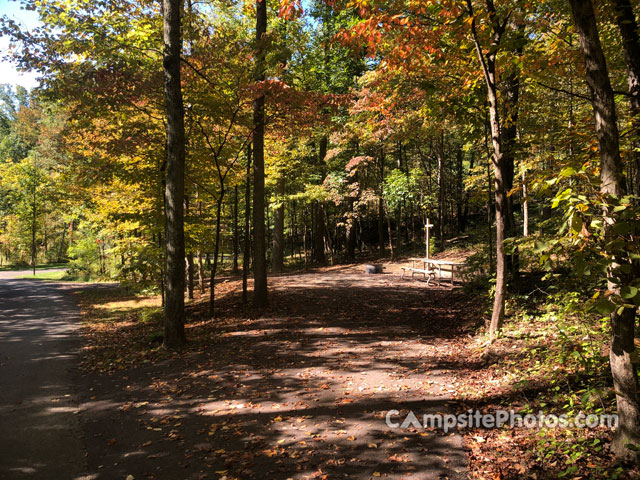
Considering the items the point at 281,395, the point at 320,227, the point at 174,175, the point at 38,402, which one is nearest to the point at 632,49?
the point at 281,395

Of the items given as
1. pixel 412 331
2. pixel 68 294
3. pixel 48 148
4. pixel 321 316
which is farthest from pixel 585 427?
pixel 48 148

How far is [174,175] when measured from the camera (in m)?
7.50

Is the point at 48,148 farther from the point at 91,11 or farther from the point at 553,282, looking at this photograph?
the point at 553,282

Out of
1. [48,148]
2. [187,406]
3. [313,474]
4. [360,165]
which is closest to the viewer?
[313,474]

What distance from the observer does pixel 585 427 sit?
10.7 feet

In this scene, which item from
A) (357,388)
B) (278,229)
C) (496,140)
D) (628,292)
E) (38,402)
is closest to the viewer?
(628,292)

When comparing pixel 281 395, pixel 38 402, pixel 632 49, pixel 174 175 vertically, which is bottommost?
pixel 38 402

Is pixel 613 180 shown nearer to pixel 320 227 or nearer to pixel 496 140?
pixel 496 140

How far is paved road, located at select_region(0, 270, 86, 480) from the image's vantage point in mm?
3854

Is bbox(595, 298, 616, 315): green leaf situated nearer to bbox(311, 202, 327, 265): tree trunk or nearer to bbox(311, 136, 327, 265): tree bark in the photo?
bbox(311, 136, 327, 265): tree bark

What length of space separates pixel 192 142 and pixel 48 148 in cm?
3674

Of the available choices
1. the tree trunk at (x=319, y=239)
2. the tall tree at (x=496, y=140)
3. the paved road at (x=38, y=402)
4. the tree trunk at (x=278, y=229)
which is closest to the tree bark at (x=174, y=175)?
the paved road at (x=38, y=402)

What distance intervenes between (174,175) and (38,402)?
449cm

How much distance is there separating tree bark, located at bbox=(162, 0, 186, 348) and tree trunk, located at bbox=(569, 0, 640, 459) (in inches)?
269
